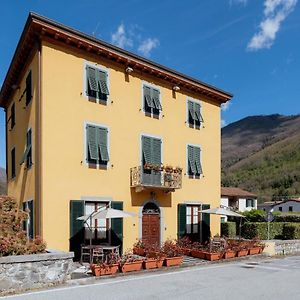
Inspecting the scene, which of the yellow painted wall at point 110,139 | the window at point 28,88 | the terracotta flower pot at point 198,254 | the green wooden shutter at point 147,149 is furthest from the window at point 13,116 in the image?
the terracotta flower pot at point 198,254

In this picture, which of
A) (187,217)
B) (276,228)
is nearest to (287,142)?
(276,228)

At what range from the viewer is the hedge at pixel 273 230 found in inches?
1015

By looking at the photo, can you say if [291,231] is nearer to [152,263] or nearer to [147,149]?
[147,149]

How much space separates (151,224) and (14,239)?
324 inches

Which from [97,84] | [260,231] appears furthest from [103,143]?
[260,231]

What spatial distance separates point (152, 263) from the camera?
48.4 feet

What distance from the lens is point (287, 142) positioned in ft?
476

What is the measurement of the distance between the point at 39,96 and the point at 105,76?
3188 mm

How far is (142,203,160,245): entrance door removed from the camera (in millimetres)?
18750

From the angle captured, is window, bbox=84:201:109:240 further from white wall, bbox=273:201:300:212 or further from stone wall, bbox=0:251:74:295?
white wall, bbox=273:201:300:212

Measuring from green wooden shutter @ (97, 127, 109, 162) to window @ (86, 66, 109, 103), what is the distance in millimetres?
1358

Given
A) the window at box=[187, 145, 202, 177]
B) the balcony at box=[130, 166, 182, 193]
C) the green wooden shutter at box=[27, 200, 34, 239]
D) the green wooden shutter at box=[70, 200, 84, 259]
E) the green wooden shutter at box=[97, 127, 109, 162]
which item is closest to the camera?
the green wooden shutter at box=[70, 200, 84, 259]

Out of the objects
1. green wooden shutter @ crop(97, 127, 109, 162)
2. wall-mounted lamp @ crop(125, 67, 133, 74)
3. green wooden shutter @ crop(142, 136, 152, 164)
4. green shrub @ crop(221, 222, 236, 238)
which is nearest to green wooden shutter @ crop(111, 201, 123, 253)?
green wooden shutter @ crop(97, 127, 109, 162)

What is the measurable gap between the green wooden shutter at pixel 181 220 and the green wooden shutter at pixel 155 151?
8.88ft
